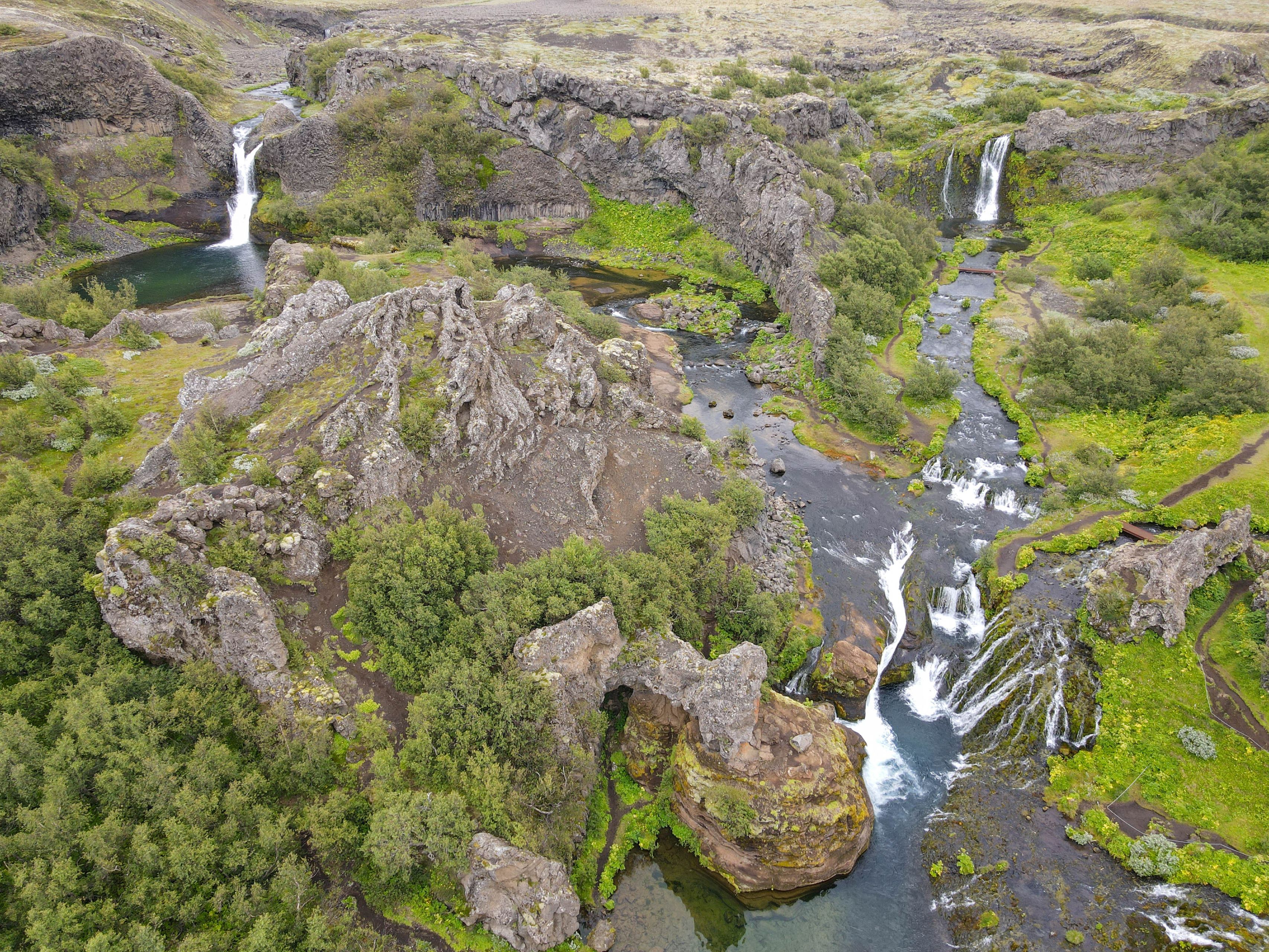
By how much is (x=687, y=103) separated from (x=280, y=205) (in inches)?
2243

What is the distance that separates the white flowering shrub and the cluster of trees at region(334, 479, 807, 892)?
16672 mm

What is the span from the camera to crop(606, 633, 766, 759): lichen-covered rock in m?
25.5

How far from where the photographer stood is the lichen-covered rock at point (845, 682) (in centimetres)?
3094

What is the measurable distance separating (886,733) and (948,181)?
89.0 m

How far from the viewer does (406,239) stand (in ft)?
232

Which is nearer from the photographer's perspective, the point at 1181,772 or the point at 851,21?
the point at 1181,772

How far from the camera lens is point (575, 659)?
26.7 metres

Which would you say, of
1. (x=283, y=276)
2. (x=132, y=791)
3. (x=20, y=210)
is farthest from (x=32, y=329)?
(x=132, y=791)

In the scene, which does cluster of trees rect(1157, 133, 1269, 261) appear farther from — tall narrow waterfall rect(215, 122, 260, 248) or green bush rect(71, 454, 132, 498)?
tall narrow waterfall rect(215, 122, 260, 248)

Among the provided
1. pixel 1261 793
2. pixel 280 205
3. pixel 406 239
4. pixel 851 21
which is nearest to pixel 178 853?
pixel 1261 793

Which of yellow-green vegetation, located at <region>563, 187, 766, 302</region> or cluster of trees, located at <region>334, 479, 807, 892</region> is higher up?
yellow-green vegetation, located at <region>563, 187, 766, 302</region>

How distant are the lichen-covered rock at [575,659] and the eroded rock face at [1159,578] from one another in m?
25.4

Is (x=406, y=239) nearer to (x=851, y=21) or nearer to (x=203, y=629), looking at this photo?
(x=203, y=629)

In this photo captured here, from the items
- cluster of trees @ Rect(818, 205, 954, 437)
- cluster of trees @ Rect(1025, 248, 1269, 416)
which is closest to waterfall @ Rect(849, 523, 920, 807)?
cluster of trees @ Rect(818, 205, 954, 437)
